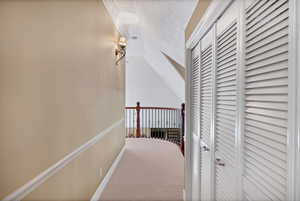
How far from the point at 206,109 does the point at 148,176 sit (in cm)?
201

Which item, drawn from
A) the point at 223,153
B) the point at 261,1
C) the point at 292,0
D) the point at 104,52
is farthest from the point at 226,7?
the point at 104,52

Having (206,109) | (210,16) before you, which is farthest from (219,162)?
(210,16)

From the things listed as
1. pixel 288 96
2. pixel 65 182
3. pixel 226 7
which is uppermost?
pixel 226 7

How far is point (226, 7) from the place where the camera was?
122cm

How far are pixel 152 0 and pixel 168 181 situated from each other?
2.57m

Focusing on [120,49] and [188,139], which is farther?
[120,49]

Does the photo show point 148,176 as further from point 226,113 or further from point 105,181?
point 226,113

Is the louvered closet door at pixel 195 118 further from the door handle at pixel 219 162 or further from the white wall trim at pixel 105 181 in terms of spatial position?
the white wall trim at pixel 105 181

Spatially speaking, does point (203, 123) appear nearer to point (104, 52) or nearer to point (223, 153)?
point (223, 153)

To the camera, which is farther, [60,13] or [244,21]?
[60,13]

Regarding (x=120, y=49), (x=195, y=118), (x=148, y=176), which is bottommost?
(x=148, y=176)

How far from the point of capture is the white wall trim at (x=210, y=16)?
125cm

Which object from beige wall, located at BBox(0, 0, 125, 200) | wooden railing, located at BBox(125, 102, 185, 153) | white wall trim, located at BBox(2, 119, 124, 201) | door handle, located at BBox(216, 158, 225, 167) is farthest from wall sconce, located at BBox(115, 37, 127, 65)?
wooden railing, located at BBox(125, 102, 185, 153)

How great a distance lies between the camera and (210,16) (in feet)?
4.82
